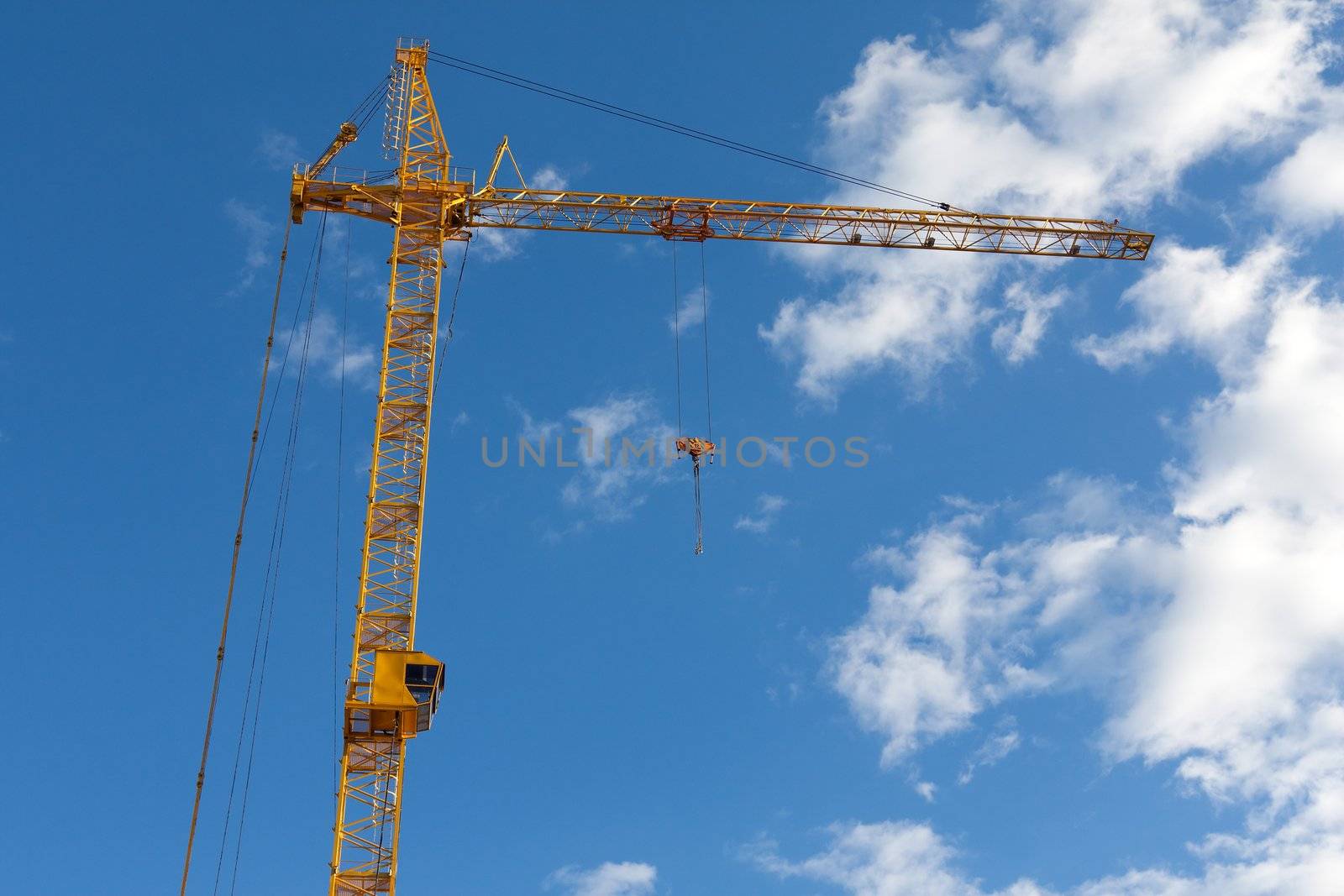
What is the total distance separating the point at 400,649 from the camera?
56219 millimetres

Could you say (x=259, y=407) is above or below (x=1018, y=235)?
below

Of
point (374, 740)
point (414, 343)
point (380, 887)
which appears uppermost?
point (414, 343)

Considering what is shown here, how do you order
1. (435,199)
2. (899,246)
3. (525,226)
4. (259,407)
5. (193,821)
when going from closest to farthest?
(193,821), (259,407), (435,199), (525,226), (899,246)

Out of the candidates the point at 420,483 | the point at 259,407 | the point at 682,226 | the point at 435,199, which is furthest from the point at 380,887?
the point at 682,226

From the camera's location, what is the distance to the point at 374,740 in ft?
181

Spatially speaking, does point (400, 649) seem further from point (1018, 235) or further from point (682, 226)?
point (1018, 235)

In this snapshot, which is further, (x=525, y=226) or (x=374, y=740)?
(x=525, y=226)

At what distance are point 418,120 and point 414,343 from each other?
422 inches

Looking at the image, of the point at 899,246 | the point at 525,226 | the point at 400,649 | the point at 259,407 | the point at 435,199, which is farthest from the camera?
the point at 899,246

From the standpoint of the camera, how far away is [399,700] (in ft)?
180

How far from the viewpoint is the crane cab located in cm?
5488

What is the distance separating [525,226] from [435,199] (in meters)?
6.42

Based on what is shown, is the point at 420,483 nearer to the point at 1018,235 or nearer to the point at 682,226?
the point at 682,226

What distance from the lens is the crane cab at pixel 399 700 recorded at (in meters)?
54.9
